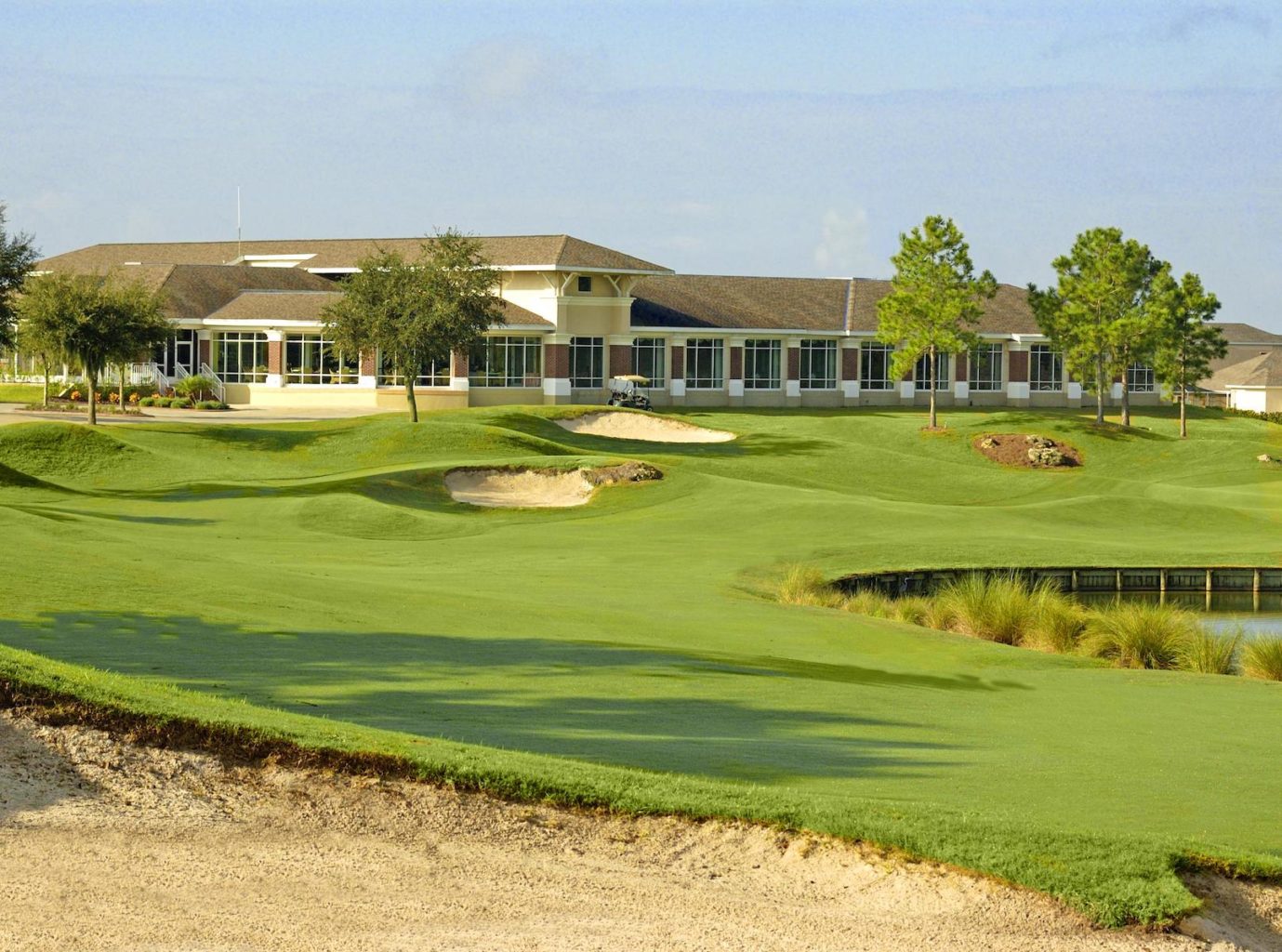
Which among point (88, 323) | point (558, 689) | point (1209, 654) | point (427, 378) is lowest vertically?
point (1209, 654)

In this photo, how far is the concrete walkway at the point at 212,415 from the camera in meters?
53.5

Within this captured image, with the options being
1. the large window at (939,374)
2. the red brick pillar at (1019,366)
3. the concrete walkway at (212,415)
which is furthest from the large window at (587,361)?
the red brick pillar at (1019,366)

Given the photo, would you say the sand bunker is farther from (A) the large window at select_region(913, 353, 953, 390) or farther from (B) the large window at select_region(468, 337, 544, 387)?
(A) the large window at select_region(913, 353, 953, 390)

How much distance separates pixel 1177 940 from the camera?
24.5 feet

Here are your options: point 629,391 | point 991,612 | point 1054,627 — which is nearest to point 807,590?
point 991,612

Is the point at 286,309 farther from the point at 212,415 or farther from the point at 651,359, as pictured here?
the point at 651,359

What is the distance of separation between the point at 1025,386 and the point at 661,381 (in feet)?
63.2

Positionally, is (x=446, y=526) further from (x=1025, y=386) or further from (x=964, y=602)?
(x=1025, y=386)

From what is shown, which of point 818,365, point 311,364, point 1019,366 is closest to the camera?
point 311,364

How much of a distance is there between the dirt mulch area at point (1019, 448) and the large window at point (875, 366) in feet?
59.3

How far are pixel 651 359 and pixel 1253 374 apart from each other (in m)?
48.0

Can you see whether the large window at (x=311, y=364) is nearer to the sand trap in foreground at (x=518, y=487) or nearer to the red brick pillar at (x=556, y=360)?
the red brick pillar at (x=556, y=360)

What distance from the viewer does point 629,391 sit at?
69812 millimetres

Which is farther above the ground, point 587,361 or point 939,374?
point 587,361
